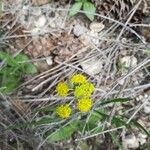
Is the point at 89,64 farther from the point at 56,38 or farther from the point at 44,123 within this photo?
the point at 44,123

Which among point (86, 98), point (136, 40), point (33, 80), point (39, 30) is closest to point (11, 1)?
point (39, 30)

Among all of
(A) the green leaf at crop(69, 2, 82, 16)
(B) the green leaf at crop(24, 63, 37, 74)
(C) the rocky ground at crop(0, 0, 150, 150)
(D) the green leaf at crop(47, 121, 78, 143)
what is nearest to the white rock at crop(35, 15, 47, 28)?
(C) the rocky ground at crop(0, 0, 150, 150)

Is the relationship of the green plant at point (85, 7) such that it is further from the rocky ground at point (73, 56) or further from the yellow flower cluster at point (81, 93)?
the yellow flower cluster at point (81, 93)

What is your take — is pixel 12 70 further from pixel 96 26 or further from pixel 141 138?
pixel 141 138

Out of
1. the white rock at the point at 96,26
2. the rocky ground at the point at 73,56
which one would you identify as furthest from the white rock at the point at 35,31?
the white rock at the point at 96,26

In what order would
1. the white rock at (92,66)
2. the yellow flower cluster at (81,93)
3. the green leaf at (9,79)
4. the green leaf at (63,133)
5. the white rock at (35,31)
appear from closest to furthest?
the yellow flower cluster at (81,93)
the green leaf at (63,133)
the green leaf at (9,79)
the white rock at (92,66)
the white rock at (35,31)

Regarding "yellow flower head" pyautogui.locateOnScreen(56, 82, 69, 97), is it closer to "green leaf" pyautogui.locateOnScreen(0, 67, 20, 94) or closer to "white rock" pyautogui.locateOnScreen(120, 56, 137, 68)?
"green leaf" pyautogui.locateOnScreen(0, 67, 20, 94)
